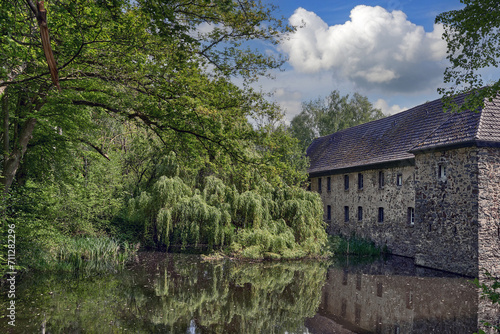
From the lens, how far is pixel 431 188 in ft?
55.5

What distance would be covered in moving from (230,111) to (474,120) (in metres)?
11.8

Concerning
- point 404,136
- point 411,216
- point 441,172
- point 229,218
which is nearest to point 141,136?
point 229,218

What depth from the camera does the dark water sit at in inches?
322

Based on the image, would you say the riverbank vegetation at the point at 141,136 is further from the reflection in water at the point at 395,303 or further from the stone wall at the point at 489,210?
the stone wall at the point at 489,210

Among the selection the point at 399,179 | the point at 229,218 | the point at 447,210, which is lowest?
the point at 229,218

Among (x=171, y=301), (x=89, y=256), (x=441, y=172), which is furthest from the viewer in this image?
(x=441, y=172)

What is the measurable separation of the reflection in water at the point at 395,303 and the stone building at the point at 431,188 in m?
1.51

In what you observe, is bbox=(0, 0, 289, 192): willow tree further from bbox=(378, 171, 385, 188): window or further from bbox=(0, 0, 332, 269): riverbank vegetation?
bbox=(378, 171, 385, 188): window

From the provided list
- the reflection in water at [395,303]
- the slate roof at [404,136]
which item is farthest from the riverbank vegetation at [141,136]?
the slate roof at [404,136]

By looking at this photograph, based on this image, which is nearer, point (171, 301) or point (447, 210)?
point (171, 301)

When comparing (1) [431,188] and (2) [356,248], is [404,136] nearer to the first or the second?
(1) [431,188]

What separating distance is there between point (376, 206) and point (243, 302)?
1366 centimetres

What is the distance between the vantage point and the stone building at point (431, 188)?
15.0 meters

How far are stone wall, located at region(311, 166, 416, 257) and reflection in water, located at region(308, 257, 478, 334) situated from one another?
4.17m
